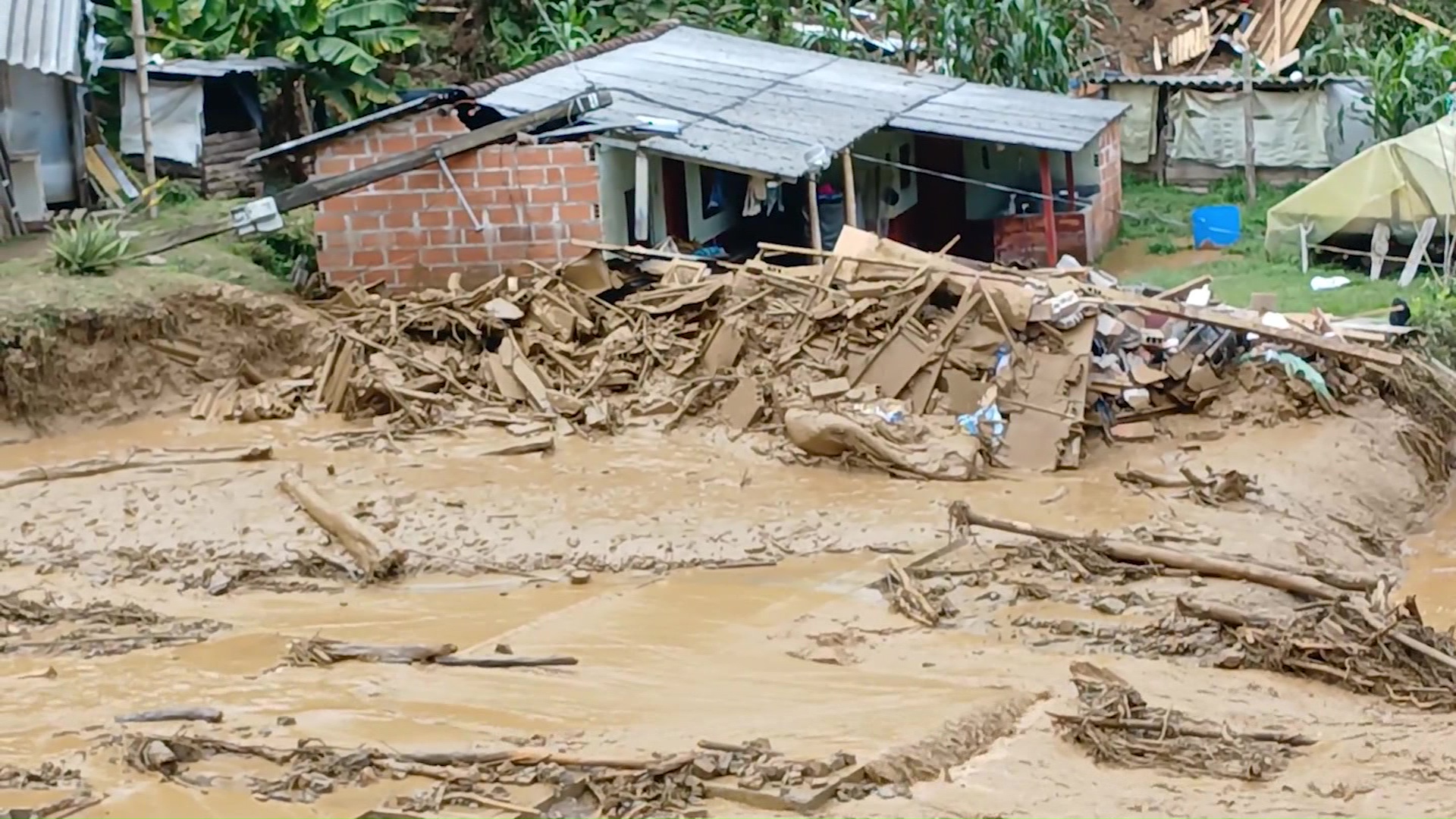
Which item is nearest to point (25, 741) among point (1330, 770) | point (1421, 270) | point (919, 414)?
point (1330, 770)

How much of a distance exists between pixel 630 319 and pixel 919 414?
287 centimetres

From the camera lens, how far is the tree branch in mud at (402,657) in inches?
350

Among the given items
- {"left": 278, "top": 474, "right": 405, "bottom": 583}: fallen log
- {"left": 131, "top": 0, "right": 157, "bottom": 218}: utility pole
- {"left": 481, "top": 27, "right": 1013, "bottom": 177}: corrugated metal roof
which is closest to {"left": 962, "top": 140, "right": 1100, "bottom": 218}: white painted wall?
{"left": 481, "top": 27, "right": 1013, "bottom": 177}: corrugated metal roof

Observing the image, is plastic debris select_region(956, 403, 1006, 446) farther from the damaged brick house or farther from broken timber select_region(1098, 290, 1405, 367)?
the damaged brick house

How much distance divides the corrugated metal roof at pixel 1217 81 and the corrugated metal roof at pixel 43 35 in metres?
15.7

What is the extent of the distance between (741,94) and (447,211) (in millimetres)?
4554

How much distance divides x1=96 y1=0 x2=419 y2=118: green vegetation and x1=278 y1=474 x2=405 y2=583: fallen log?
10377 mm

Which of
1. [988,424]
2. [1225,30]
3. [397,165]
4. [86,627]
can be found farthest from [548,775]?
[1225,30]

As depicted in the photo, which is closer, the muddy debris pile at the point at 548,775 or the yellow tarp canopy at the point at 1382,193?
the muddy debris pile at the point at 548,775

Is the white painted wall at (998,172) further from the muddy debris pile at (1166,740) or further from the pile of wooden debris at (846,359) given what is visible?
the muddy debris pile at (1166,740)

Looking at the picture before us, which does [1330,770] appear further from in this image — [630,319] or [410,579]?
[630,319]

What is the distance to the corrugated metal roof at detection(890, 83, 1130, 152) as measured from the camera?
20.0m

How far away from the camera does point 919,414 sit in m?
14.2

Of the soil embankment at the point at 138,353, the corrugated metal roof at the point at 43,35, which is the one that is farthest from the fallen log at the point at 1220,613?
the corrugated metal roof at the point at 43,35
